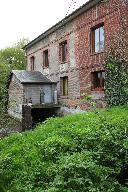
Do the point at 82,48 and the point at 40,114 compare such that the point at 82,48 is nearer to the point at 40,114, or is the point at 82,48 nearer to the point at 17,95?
the point at 17,95

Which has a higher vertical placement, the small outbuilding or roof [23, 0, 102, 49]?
roof [23, 0, 102, 49]

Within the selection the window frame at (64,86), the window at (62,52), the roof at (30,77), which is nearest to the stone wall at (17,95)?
the roof at (30,77)

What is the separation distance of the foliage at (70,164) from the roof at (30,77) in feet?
44.6

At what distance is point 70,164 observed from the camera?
5.80 m

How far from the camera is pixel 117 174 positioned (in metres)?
6.37

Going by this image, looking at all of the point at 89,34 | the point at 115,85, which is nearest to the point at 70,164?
the point at 115,85

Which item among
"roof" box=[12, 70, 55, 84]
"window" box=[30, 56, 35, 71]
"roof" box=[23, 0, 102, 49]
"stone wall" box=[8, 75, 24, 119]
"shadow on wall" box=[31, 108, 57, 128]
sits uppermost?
"roof" box=[23, 0, 102, 49]

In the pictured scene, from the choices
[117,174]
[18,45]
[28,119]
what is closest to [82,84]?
[28,119]

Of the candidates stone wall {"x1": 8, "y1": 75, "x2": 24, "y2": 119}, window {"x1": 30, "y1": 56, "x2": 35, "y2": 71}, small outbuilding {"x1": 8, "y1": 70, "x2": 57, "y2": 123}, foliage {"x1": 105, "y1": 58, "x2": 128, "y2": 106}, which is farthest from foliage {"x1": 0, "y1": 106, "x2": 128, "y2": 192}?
window {"x1": 30, "y1": 56, "x2": 35, "y2": 71}

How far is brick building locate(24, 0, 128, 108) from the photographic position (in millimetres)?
17047

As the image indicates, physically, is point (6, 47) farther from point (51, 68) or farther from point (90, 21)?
point (90, 21)

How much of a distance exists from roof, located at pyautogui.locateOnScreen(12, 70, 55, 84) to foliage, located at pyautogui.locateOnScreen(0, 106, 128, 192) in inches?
535

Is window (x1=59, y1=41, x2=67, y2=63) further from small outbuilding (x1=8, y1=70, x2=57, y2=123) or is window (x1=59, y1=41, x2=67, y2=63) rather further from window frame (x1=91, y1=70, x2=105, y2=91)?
window frame (x1=91, y1=70, x2=105, y2=91)

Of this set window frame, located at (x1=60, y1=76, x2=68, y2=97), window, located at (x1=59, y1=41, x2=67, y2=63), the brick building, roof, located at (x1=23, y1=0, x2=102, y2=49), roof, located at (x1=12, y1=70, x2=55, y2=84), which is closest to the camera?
the brick building
